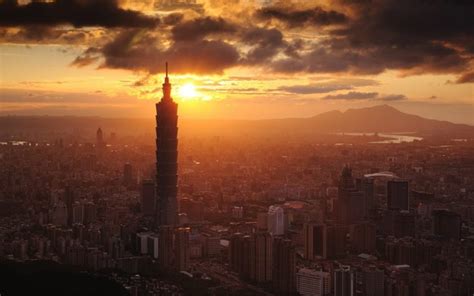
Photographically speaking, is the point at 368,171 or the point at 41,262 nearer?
the point at 41,262

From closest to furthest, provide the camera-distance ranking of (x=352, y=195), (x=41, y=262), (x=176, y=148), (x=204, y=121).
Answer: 1. (x=41, y=262)
2. (x=352, y=195)
3. (x=176, y=148)
4. (x=204, y=121)

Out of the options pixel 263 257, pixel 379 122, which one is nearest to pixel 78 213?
pixel 263 257

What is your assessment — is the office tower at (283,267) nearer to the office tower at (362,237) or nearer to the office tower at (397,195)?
the office tower at (362,237)

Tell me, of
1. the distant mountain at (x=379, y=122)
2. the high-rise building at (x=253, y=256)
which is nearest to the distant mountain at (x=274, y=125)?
the distant mountain at (x=379, y=122)

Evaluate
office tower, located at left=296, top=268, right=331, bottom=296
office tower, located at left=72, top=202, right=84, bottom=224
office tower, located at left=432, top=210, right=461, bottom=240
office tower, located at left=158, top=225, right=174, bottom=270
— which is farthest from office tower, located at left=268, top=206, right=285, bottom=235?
office tower, located at left=72, top=202, right=84, bottom=224

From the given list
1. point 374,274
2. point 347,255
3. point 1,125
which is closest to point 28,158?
point 1,125

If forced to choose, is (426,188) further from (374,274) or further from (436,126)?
(374,274)

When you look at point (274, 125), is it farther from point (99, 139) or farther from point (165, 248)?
point (165, 248)
